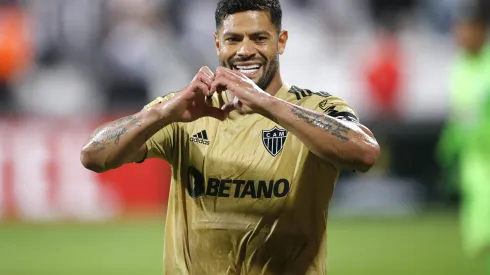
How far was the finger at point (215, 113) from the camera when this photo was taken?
3.91 meters

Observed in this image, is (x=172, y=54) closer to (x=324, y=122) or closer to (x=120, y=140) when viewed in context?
(x=120, y=140)

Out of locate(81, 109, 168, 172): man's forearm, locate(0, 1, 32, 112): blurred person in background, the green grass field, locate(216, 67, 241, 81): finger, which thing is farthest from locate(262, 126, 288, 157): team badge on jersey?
locate(0, 1, 32, 112): blurred person in background

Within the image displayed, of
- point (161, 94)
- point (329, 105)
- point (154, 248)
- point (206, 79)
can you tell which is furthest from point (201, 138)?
point (161, 94)

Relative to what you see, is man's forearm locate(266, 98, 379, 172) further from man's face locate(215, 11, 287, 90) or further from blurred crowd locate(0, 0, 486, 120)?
blurred crowd locate(0, 0, 486, 120)

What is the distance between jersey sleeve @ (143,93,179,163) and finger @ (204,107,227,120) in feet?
0.99

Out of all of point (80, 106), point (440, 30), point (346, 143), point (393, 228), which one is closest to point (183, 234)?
point (346, 143)

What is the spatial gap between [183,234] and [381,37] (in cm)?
1210

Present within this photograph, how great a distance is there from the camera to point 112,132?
393 centimetres

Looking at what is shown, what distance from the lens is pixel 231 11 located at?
13.5 ft

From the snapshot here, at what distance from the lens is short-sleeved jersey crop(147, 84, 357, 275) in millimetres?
4027

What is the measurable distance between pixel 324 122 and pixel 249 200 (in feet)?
1.56

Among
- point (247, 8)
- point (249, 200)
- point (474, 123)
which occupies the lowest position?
point (474, 123)

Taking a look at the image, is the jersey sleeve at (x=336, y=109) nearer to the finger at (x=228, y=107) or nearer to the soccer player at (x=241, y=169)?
the soccer player at (x=241, y=169)

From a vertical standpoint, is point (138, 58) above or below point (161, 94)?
above
